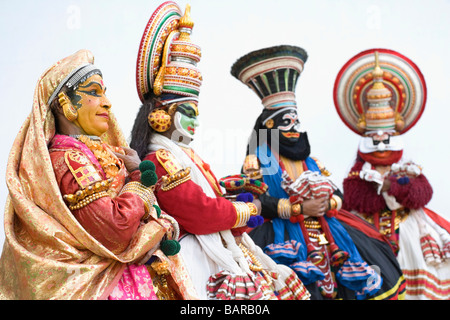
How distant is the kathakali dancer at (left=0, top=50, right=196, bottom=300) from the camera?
312cm

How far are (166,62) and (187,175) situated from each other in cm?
78

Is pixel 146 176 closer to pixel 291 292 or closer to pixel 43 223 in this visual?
pixel 43 223

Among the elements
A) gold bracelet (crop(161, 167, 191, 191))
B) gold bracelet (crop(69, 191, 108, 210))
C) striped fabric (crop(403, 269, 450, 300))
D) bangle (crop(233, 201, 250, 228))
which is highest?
gold bracelet (crop(69, 191, 108, 210))

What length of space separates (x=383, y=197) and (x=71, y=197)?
4.21m

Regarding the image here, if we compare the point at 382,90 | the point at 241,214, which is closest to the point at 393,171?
the point at 382,90

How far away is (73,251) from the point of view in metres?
3.14

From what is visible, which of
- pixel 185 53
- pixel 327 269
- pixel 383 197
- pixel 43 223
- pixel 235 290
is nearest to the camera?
pixel 43 223

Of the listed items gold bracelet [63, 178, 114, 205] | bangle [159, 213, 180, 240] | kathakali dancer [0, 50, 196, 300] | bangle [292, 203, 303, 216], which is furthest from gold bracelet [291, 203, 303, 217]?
gold bracelet [63, 178, 114, 205]

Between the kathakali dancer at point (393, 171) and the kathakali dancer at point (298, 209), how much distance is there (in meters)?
0.77

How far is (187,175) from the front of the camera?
12.7 feet

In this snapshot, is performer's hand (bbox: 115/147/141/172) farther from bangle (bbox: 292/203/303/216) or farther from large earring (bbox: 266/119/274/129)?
large earring (bbox: 266/119/274/129)

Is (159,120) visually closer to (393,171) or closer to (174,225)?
(174,225)

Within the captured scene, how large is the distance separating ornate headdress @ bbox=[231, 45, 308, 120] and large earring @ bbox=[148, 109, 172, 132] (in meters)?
1.68
